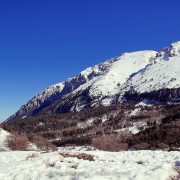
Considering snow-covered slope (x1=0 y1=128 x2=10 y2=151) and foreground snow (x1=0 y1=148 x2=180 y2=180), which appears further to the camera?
snow-covered slope (x1=0 y1=128 x2=10 y2=151)

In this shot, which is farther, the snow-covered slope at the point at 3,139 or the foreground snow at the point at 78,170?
the snow-covered slope at the point at 3,139

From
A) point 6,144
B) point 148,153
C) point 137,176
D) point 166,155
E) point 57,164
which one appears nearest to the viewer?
point 137,176

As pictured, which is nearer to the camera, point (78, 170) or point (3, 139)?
point (78, 170)

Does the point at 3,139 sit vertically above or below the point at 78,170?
above

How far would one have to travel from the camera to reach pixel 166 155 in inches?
1678

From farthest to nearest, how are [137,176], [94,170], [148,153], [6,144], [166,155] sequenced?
[6,144] < [148,153] < [166,155] < [94,170] < [137,176]

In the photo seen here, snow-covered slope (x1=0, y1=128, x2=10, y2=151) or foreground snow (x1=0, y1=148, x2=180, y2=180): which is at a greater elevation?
snow-covered slope (x1=0, y1=128, x2=10, y2=151)

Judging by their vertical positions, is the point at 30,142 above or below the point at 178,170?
above

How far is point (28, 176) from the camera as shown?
29312 millimetres

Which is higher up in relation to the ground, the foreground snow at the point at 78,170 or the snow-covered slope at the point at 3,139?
the snow-covered slope at the point at 3,139

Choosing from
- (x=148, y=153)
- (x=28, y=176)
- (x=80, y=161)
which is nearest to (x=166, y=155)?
(x=148, y=153)

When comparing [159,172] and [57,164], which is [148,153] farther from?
[159,172]

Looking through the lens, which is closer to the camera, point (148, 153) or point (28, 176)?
point (28, 176)

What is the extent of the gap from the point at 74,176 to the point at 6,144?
34.4 metres
